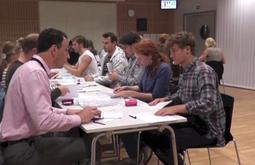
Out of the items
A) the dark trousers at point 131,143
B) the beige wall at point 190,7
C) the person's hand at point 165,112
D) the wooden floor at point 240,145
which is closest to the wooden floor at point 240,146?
the wooden floor at point 240,145

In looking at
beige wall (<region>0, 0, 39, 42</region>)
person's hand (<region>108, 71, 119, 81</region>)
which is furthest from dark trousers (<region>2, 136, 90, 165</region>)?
beige wall (<region>0, 0, 39, 42</region>)

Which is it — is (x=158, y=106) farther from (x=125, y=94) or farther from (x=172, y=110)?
(x=125, y=94)

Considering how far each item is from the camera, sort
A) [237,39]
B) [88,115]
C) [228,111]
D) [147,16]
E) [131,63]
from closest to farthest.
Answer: [88,115] < [228,111] < [131,63] < [237,39] < [147,16]

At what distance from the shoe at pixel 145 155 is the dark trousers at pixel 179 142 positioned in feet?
2.30

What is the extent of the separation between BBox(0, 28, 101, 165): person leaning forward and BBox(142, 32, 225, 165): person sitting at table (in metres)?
0.60

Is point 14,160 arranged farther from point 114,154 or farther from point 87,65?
point 87,65

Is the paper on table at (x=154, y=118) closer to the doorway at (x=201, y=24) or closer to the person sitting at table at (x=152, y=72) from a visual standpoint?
the person sitting at table at (x=152, y=72)

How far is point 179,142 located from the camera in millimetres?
2264

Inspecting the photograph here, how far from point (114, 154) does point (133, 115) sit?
1.40 metres

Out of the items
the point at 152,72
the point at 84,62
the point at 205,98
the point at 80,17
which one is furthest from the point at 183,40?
the point at 80,17

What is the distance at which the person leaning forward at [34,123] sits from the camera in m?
1.81

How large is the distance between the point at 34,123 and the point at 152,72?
4.60ft

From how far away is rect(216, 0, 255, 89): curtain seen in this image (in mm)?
7934

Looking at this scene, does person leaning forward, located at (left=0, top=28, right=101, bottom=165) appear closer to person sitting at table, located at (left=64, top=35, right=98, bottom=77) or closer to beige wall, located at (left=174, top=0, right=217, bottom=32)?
person sitting at table, located at (left=64, top=35, right=98, bottom=77)
